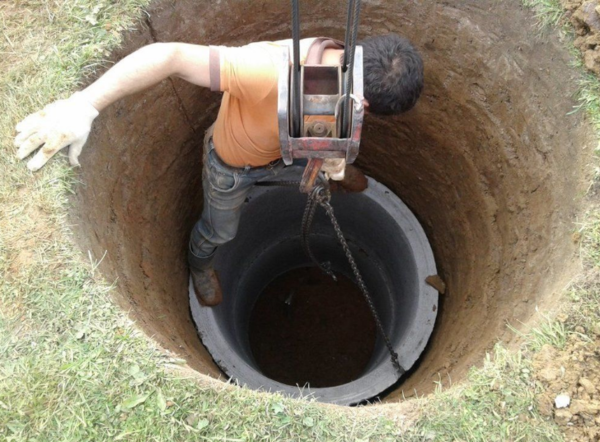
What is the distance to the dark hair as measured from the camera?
201 centimetres

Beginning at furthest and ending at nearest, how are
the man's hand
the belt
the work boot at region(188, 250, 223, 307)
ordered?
1. the man's hand
2. the work boot at region(188, 250, 223, 307)
3. the belt

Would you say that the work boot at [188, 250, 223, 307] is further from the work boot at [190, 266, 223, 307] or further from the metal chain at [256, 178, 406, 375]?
the metal chain at [256, 178, 406, 375]

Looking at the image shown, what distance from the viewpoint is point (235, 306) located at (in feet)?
13.4

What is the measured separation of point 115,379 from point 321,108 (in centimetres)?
126

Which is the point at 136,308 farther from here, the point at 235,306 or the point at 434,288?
the point at 434,288

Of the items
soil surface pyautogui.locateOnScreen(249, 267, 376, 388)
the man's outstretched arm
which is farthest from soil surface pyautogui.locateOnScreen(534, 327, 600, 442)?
soil surface pyautogui.locateOnScreen(249, 267, 376, 388)

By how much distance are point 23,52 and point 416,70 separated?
1935 millimetres

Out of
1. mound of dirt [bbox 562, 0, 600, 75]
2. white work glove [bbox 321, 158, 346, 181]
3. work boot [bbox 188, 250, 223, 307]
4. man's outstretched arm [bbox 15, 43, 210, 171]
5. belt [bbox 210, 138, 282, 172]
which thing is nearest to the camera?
man's outstretched arm [bbox 15, 43, 210, 171]

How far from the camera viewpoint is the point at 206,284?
11.5 ft

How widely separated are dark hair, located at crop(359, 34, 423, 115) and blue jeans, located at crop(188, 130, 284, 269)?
76cm

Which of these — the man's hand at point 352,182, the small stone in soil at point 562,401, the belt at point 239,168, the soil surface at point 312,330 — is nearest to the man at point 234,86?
the belt at point 239,168

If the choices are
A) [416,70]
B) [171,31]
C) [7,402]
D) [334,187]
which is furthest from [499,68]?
[7,402]

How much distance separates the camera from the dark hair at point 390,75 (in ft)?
6.61

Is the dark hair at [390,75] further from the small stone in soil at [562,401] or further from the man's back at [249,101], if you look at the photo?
the small stone in soil at [562,401]
